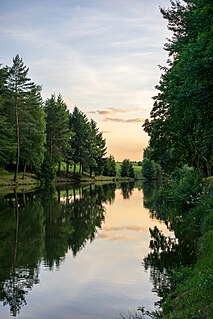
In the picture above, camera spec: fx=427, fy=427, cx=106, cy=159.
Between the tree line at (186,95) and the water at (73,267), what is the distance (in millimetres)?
5747

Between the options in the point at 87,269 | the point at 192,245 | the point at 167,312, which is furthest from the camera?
the point at 192,245

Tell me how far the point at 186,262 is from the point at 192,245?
98.8 inches

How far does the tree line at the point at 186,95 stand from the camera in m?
14.3

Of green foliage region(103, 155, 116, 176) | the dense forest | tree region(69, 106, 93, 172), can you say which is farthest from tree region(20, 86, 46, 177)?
green foliage region(103, 155, 116, 176)

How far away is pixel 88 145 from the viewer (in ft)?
312

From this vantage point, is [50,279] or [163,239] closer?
[50,279]

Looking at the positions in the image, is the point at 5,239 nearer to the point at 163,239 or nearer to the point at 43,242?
the point at 43,242

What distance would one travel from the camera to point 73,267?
14.0 meters

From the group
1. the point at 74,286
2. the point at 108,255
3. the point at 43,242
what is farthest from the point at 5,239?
the point at 74,286

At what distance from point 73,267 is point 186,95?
7.26 meters

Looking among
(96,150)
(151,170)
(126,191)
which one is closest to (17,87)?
(126,191)

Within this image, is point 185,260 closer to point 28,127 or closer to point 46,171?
point 28,127

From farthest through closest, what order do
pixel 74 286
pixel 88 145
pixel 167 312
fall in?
pixel 88 145 → pixel 74 286 → pixel 167 312

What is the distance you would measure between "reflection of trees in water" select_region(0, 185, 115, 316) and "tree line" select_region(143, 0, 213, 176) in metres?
7.26
